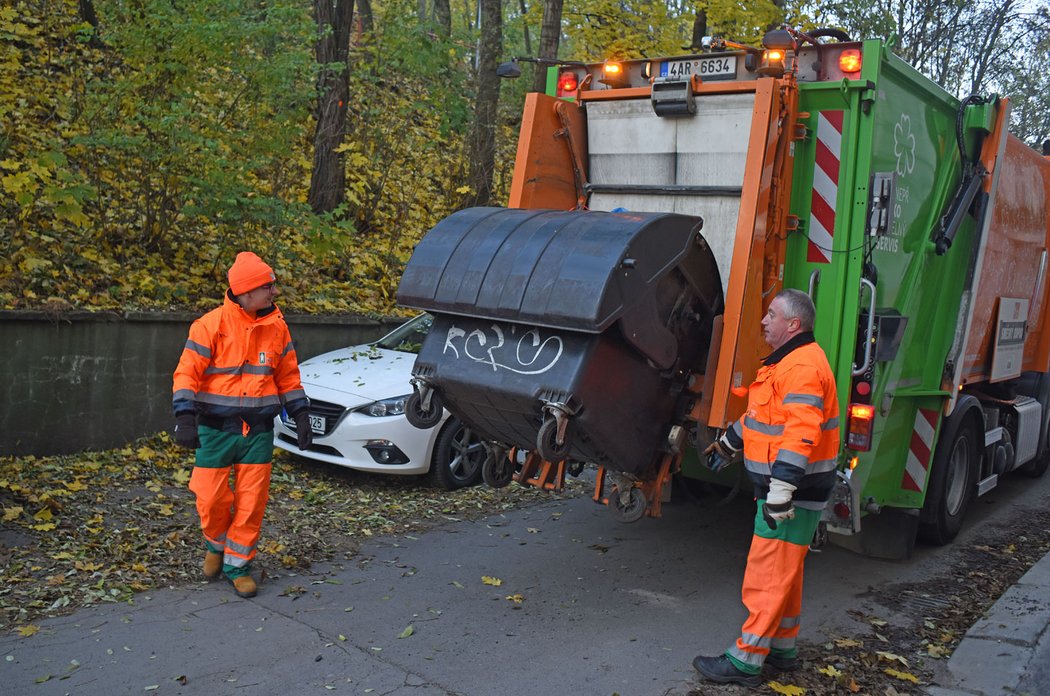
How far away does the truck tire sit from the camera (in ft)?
20.3

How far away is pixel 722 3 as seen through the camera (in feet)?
42.7

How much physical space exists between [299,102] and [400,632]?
6.18m

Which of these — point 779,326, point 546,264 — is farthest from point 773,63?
point 546,264

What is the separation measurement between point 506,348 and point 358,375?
125 inches

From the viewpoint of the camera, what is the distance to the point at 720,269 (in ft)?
16.8

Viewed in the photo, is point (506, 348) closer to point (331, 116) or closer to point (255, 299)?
point (255, 299)

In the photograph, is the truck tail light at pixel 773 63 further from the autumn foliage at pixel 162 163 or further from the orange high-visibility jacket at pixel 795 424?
the autumn foliage at pixel 162 163

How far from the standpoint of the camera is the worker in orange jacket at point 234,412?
4.95m

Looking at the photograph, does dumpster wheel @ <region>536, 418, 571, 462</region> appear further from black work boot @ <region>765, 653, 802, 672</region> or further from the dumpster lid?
black work boot @ <region>765, 653, 802, 672</region>

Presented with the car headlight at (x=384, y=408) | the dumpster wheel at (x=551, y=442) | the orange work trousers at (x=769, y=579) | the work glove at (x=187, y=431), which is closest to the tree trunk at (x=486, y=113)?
the car headlight at (x=384, y=408)

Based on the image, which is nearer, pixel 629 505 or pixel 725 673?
pixel 725 673

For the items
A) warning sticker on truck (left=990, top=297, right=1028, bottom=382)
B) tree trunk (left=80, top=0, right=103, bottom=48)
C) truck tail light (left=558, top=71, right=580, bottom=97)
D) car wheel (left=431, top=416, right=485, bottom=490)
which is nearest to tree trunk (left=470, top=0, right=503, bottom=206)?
tree trunk (left=80, top=0, right=103, bottom=48)

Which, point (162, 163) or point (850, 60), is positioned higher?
point (850, 60)

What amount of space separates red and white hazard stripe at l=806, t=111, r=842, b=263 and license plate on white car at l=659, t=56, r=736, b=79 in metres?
0.57
